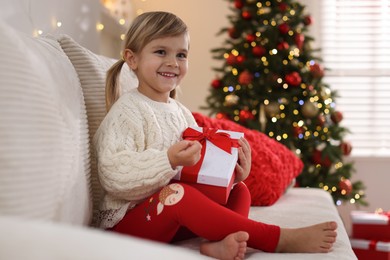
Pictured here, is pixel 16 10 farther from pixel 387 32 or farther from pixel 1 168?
pixel 387 32

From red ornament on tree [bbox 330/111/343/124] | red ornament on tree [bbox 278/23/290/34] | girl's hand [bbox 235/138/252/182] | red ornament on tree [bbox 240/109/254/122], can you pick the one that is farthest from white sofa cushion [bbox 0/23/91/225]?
red ornament on tree [bbox 330/111/343/124]

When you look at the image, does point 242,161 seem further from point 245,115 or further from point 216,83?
point 216,83

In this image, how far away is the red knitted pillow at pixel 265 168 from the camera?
7.70 ft

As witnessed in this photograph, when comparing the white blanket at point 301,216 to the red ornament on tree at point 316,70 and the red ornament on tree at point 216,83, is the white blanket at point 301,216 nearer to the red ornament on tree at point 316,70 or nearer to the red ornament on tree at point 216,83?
the red ornament on tree at point 316,70

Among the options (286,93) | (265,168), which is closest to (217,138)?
(265,168)

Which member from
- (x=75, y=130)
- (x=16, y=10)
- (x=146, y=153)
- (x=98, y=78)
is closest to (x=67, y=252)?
(x=75, y=130)

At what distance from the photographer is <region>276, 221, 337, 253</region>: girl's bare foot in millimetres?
1550

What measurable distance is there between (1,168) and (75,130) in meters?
0.46

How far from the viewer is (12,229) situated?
633mm

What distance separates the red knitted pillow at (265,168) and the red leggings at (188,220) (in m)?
0.78

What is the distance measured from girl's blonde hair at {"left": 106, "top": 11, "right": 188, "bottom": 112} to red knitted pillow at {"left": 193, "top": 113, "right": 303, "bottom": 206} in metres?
0.65

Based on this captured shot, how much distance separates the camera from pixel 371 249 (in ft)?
11.7

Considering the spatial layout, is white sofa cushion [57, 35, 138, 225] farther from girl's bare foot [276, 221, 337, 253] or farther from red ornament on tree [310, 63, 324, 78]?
red ornament on tree [310, 63, 324, 78]

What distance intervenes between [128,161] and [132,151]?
0.04m
